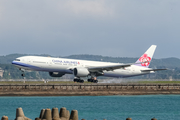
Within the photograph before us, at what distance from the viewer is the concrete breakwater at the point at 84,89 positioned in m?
67.6

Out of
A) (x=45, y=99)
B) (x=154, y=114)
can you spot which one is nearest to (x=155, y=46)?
(x=45, y=99)

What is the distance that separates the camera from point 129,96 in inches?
2977

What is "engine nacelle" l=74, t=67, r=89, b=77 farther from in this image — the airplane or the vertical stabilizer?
the vertical stabilizer

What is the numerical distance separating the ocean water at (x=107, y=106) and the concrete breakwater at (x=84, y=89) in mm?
1094

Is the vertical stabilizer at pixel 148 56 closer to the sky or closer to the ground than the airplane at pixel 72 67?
closer to the sky

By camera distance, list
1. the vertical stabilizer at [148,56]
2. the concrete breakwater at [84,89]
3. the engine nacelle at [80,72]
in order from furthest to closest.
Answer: the vertical stabilizer at [148,56], the engine nacelle at [80,72], the concrete breakwater at [84,89]

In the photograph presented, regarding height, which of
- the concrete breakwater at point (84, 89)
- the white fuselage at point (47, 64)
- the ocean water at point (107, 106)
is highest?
the white fuselage at point (47, 64)

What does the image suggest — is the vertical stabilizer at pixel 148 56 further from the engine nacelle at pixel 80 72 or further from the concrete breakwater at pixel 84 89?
the engine nacelle at pixel 80 72

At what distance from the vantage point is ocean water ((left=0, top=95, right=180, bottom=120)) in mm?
49969

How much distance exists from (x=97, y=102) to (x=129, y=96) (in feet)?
38.7

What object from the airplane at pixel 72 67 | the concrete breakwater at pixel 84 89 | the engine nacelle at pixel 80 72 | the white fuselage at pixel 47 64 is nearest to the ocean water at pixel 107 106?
the concrete breakwater at pixel 84 89

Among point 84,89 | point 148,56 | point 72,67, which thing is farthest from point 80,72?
point 148,56

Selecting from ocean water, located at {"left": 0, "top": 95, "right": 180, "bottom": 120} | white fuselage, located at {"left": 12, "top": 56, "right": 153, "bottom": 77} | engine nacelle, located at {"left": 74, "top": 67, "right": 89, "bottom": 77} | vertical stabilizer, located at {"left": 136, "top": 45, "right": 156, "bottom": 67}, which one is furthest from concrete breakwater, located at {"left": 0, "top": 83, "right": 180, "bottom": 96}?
vertical stabilizer, located at {"left": 136, "top": 45, "right": 156, "bottom": 67}

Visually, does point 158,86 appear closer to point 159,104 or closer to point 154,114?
point 159,104
